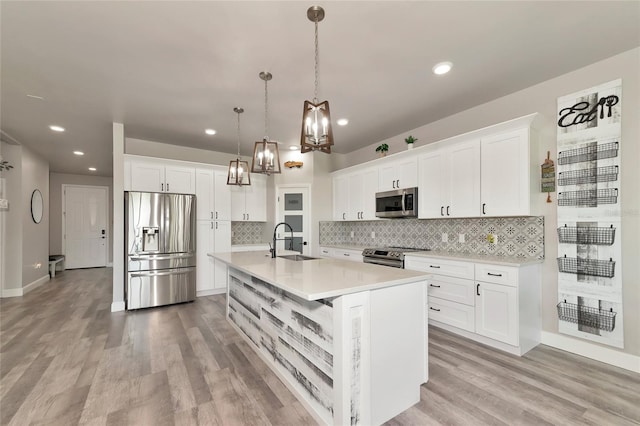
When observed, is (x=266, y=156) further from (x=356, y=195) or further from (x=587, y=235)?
(x=587, y=235)

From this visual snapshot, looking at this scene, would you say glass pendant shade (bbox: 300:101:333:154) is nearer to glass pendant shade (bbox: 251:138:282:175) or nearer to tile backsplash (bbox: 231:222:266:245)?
glass pendant shade (bbox: 251:138:282:175)

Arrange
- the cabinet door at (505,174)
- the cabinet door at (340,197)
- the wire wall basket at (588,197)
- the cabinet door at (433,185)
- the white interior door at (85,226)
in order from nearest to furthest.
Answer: the wire wall basket at (588,197), the cabinet door at (505,174), the cabinet door at (433,185), the cabinet door at (340,197), the white interior door at (85,226)

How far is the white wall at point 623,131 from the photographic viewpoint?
2.40 m

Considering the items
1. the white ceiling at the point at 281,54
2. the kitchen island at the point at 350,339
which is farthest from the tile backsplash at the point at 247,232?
the kitchen island at the point at 350,339

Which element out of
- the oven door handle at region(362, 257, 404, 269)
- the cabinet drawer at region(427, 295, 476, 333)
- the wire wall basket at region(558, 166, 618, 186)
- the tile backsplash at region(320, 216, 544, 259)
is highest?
the wire wall basket at region(558, 166, 618, 186)

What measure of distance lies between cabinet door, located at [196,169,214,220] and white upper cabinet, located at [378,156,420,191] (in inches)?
118

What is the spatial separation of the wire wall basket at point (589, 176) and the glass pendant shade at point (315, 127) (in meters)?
2.50

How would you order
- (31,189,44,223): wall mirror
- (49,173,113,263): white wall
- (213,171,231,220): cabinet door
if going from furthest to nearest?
(49,173,113,263): white wall, (31,189,44,223): wall mirror, (213,171,231,220): cabinet door

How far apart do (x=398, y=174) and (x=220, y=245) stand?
3.35 meters

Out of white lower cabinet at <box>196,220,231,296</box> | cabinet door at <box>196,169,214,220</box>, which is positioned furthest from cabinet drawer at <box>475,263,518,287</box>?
cabinet door at <box>196,169,214,220</box>

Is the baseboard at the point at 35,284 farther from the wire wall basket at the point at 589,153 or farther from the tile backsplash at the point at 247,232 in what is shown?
the wire wall basket at the point at 589,153

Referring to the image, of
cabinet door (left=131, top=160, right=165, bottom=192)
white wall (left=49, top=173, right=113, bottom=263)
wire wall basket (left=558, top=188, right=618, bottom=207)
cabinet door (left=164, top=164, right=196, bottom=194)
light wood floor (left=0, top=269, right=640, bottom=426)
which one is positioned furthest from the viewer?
white wall (left=49, top=173, right=113, bottom=263)

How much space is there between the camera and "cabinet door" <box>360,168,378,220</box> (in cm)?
468

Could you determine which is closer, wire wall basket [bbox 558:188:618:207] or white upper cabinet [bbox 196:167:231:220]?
wire wall basket [bbox 558:188:618:207]
